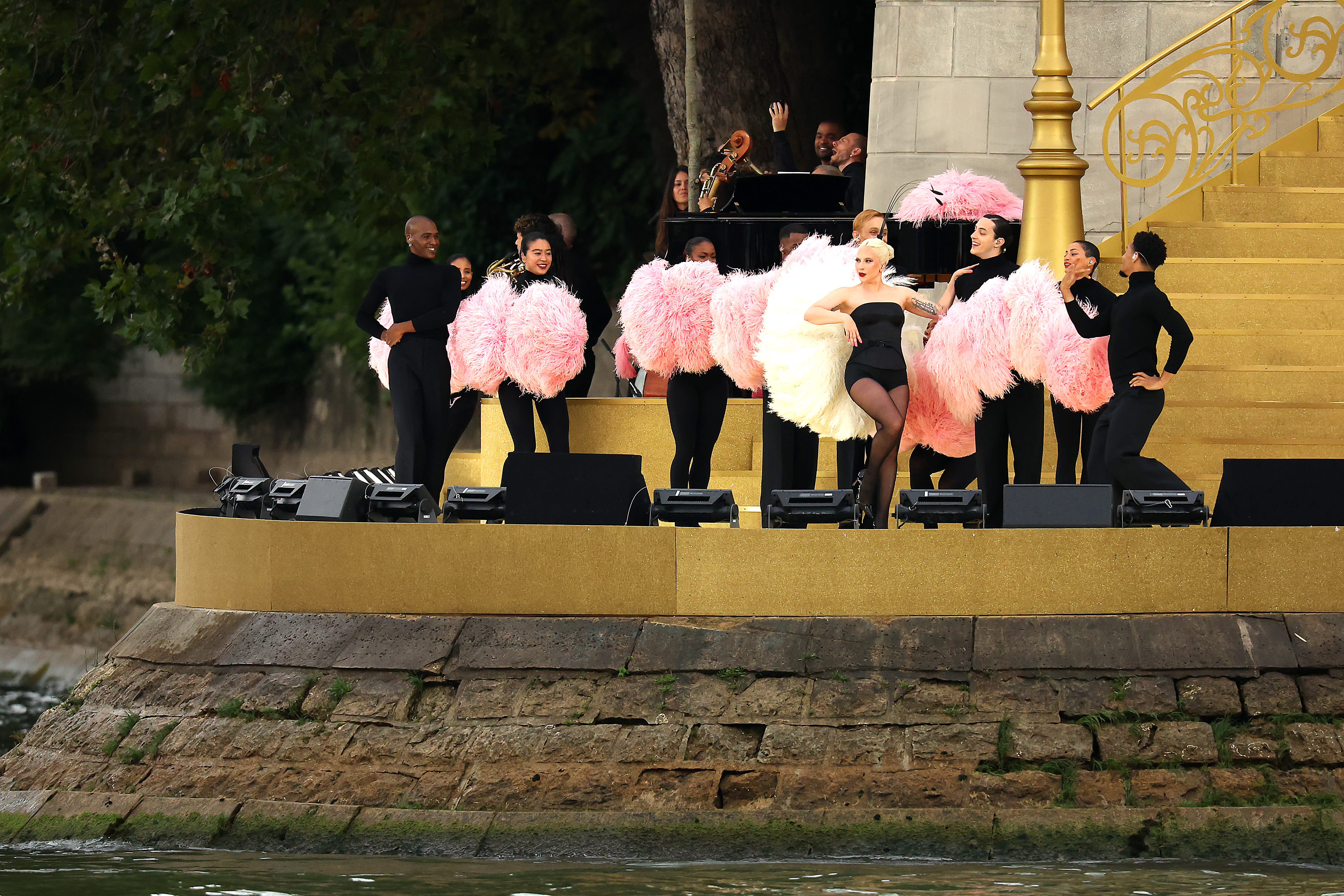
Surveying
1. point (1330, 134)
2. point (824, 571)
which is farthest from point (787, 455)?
point (1330, 134)

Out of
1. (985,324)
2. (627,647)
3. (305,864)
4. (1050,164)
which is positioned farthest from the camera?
(1050,164)

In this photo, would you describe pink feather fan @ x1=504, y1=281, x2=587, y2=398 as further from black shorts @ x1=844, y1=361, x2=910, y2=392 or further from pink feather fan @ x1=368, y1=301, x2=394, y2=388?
black shorts @ x1=844, y1=361, x2=910, y2=392

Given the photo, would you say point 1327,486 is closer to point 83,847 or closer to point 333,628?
point 333,628

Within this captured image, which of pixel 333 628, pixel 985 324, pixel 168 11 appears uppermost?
pixel 168 11

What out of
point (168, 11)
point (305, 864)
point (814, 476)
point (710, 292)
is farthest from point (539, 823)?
point (168, 11)

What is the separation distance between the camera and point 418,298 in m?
11.1

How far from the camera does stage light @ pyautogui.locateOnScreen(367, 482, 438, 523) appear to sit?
9781 millimetres

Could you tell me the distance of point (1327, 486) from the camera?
30.6 ft

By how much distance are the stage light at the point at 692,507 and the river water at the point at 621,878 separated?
175 centimetres

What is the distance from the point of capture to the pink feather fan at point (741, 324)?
10625 mm

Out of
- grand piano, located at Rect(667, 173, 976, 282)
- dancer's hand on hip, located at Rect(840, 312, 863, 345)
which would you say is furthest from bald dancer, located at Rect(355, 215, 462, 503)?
dancer's hand on hip, located at Rect(840, 312, 863, 345)

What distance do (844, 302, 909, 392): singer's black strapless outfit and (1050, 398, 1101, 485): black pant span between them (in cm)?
98

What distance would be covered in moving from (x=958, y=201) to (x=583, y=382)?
95.0 inches

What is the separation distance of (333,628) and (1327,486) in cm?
→ 435
